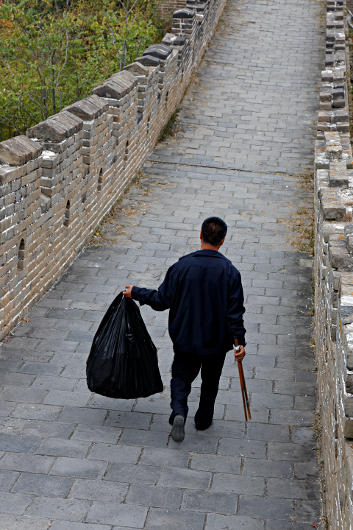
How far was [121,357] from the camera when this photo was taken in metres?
4.73

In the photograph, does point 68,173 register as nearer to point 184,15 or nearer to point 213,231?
point 213,231

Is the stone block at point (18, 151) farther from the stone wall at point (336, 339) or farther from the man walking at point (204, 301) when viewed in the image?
the stone wall at point (336, 339)

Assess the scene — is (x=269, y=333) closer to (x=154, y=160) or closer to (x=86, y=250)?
(x=86, y=250)

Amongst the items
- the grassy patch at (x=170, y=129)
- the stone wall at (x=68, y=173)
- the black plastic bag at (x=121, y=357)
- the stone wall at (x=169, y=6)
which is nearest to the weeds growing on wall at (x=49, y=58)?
the grassy patch at (x=170, y=129)

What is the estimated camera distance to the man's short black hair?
4.54 m

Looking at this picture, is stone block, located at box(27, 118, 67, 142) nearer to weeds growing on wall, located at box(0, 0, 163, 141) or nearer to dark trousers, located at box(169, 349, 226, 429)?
dark trousers, located at box(169, 349, 226, 429)

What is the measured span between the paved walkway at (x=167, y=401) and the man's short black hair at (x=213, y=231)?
138 cm

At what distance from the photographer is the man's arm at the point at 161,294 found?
4.58 metres

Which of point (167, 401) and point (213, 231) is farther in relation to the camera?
point (167, 401)

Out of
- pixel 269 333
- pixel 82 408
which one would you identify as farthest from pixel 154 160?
pixel 82 408

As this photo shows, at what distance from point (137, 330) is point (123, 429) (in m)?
0.71

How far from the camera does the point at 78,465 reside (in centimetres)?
440

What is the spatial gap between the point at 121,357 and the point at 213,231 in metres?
1.07

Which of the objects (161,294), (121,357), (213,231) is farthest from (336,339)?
(121,357)
